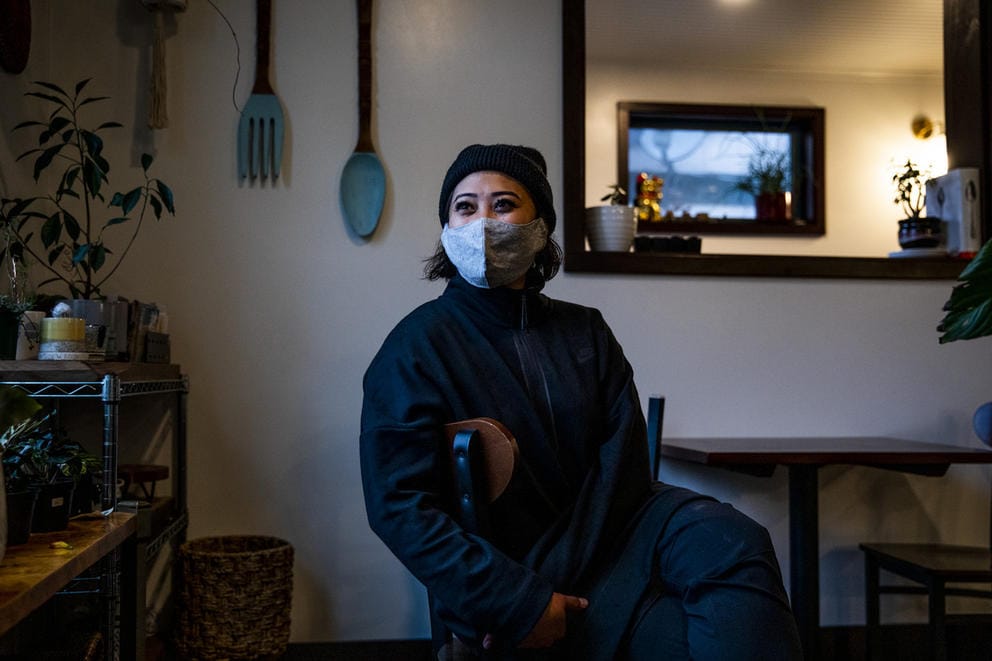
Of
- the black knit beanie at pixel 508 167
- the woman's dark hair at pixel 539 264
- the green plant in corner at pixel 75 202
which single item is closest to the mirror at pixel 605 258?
the woman's dark hair at pixel 539 264

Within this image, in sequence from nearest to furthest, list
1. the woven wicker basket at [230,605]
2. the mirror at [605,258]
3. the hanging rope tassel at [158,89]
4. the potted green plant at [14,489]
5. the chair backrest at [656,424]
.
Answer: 1. the potted green plant at [14,489]
2. the chair backrest at [656,424]
3. the woven wicker basket at [230,605]
4. the hanging rope tassel at [158,89]
5. the mirror at [605,258]

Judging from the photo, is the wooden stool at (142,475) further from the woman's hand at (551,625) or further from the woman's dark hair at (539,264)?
the woman's hand at (551,625)

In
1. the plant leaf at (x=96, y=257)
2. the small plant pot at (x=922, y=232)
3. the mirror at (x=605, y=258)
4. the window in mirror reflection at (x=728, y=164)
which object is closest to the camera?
the plant leaf at (x=96, y=257)

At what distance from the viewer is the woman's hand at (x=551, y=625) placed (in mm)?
1239

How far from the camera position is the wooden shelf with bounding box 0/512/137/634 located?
99cm

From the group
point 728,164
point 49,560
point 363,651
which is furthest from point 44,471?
point 728,164

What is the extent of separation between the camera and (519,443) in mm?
1472

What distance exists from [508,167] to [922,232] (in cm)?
184

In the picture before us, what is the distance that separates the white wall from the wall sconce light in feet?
7.65

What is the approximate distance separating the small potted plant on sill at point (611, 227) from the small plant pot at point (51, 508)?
1.74 metres

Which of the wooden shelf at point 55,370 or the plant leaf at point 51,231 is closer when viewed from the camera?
the wooden shelf at point 55,370

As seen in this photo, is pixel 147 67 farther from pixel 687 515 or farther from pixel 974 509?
pixel 974 509

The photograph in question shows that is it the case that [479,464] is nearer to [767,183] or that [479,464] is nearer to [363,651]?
[363,651]

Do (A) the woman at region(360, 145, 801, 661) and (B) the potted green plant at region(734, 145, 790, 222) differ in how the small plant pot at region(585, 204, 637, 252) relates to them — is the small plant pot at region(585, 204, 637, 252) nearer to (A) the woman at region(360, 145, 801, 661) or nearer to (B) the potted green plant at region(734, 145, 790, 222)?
(A) the woman at region(360, 145, 801, 661)
